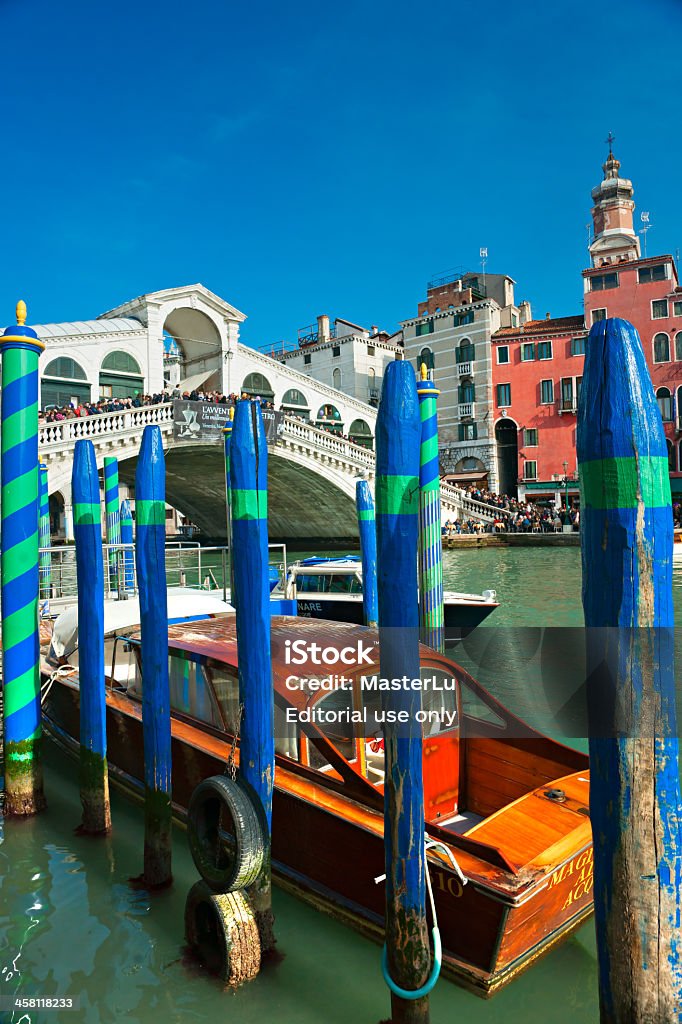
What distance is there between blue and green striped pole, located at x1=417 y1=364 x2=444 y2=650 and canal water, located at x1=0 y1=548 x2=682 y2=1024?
8.87ft

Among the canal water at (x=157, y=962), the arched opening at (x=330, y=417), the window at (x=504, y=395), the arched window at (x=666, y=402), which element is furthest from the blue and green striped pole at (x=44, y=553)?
the arched window at (x=666, y=402)

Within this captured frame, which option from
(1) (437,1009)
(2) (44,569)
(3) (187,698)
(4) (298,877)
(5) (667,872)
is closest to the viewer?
(5) (667,872)

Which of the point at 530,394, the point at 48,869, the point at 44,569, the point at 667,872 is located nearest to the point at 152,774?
the point at 48,869

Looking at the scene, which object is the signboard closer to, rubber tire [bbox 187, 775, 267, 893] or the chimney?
rubber tire [bbox 187, 775, 267, 893]

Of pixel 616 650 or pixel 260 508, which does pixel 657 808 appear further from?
pixel 260 508

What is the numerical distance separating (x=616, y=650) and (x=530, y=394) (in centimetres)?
3103

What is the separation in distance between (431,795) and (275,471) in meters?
22.8

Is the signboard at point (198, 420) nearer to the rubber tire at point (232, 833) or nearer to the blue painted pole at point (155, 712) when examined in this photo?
the blue painted pole at point (155, 712)

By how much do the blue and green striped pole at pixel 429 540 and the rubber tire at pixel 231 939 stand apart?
127 inches

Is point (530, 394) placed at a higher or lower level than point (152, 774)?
higher

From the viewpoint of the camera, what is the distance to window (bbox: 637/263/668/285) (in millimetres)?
28812

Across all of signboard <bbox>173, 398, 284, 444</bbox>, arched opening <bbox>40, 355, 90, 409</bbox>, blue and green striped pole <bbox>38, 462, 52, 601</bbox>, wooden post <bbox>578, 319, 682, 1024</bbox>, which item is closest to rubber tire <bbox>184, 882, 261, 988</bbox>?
wooden post <bbox>578, 319, 682, 1024</bbox>

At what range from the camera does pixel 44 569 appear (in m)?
11.3

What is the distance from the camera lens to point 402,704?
2.59 m
